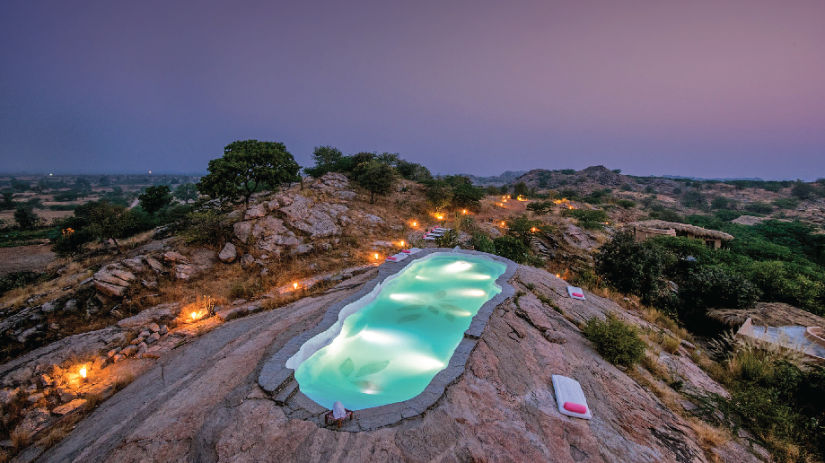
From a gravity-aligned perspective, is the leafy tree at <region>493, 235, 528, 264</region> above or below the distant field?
above

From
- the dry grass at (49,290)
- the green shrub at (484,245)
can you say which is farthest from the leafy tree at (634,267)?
the dry grass at (49,290)

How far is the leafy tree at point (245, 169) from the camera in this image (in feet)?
39.7

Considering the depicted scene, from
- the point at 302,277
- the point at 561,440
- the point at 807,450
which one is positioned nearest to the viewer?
the point at 561,440

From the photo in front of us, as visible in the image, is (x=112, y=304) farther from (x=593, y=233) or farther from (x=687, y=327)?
(x=593, y=233)

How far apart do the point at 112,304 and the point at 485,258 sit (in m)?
11.9

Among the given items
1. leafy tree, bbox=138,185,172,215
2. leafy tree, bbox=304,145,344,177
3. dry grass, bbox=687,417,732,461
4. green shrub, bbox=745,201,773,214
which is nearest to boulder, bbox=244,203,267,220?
leafy tree, bbox=138,185,172,215

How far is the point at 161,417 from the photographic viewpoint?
382cm

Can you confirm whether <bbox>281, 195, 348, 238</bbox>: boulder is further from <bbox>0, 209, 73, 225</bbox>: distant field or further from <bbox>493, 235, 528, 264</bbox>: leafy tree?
<bbox>0, 209, 73, 225</bbox>: distant field

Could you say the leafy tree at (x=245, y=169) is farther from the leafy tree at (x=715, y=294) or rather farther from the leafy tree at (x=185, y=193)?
the leafy tree at (x=185, y=193)

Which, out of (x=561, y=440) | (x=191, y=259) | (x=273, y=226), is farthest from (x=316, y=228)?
(x=561, y=440)

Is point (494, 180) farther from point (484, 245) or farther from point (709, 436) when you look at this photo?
point (709, 436)

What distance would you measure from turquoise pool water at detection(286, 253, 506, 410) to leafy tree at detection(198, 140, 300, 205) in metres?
9.05

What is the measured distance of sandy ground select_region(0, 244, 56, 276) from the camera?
50.8 ft

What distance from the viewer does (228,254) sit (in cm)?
1046
